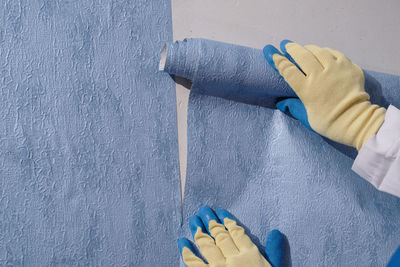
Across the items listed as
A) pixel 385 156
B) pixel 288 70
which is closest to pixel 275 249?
pixel 385 156

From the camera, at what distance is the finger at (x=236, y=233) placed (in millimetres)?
834

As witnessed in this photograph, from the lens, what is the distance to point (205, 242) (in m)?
0.83

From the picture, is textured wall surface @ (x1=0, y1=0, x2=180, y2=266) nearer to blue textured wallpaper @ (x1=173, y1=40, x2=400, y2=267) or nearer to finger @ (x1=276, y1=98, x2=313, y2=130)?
blue textured wallpaper @ (x1=173, y1=40, x2=400, y2=267)

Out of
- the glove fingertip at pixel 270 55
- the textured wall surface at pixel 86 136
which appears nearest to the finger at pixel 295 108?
the glove fingertip at pixel 270 55

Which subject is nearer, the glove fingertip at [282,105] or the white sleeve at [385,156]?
the white sleeve at [385,156]

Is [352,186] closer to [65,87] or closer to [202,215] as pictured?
[202,215]

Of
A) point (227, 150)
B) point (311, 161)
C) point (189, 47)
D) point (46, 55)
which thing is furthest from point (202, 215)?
point (46, 55)

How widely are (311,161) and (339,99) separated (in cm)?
19

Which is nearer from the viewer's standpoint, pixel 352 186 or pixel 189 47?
pixel 189 47

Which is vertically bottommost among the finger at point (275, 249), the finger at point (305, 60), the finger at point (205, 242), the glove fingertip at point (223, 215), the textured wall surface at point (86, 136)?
the finger at point (275, 249)

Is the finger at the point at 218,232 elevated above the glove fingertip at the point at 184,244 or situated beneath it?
elevated above

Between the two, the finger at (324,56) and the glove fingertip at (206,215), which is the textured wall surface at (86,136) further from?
the finger at (324,56)

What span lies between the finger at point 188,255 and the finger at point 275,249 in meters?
0.18

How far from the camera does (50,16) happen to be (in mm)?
833
